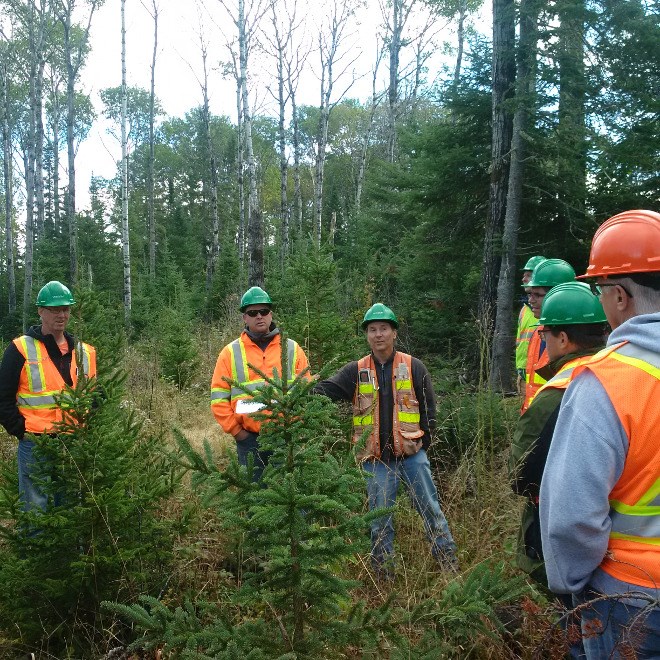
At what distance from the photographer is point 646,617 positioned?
4.93 feet

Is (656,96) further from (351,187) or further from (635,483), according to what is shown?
(351,187)

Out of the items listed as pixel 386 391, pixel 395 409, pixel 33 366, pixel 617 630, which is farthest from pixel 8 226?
pixel 617 630

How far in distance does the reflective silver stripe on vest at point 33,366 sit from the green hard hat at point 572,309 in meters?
3.58

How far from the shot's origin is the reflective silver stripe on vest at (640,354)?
1570 mm

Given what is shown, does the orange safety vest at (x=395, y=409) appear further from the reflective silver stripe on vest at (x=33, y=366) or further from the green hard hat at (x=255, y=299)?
the reflective silver stripe on vest at (x=33, y=366)

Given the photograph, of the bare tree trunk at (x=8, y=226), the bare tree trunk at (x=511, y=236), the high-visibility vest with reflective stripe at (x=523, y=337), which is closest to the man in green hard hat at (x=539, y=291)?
the high-visibility vest with reflective stripe at (x=523, y=337)

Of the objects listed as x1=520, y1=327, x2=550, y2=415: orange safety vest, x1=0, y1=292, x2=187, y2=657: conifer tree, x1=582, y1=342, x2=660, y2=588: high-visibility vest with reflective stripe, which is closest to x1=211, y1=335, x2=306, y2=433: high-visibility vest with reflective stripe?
x1=0, y1=292, x2=187, y2=657: conifer tree

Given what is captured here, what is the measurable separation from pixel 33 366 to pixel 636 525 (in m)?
4.05

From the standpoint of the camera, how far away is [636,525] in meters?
1.62

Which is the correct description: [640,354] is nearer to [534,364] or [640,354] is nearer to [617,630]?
[617,630]

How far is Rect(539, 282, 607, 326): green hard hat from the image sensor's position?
2.54 meters

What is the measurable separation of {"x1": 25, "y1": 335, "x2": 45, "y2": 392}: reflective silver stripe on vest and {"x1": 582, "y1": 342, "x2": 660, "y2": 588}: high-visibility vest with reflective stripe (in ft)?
12.7

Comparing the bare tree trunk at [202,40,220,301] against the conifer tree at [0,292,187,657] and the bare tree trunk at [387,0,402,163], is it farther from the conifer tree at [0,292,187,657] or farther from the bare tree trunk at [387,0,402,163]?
the conifer tree at [0,292,187,657]

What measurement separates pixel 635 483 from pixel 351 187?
128ft
